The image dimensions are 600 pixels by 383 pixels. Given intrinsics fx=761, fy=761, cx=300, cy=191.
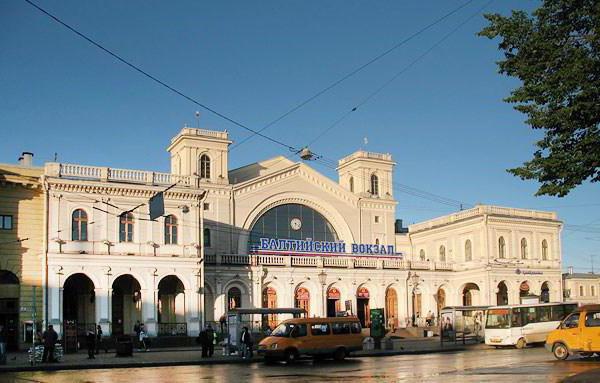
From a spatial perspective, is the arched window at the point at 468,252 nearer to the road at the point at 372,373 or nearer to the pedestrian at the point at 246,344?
the pedestrian at the point at 246,344

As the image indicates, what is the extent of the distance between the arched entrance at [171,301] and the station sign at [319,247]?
374 inches

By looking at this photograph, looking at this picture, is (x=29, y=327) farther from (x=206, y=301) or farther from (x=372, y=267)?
(x=372, y=267)

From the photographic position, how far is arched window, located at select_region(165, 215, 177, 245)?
47844mm

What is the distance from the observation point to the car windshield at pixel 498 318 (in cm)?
4175

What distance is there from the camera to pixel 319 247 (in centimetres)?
6166

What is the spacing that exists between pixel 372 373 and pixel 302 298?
1349 inches

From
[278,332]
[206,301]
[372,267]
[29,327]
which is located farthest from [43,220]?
[372,267]

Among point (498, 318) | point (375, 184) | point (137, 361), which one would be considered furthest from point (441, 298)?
point (137, 361)

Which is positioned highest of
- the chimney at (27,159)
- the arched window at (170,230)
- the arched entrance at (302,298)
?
the chimney at (27,159)

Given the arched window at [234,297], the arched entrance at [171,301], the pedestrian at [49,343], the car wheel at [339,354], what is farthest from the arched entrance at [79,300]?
the car wheel at [339,354]

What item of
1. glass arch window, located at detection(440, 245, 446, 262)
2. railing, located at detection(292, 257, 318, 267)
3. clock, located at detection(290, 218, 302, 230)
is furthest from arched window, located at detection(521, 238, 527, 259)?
railing, located at detection(292, 257, 318, 267)

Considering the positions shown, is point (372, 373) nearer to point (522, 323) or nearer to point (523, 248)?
point (522, 323)

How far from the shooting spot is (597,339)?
2688cm

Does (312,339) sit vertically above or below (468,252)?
below
